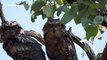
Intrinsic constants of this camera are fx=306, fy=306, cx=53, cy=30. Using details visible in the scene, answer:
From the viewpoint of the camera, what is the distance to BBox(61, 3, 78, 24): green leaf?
0.99 meters

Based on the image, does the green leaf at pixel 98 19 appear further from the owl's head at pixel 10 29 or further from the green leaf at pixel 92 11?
the owl's head at pixel 10 29

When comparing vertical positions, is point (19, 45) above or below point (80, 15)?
below

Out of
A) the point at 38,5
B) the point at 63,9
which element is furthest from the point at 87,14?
the point at 38,5

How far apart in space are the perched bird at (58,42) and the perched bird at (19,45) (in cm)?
6

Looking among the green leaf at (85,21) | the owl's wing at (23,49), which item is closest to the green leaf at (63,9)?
the green leaf at (85,21)

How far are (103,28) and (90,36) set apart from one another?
0.06 metres

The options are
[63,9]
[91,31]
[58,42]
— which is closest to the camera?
[91,31]

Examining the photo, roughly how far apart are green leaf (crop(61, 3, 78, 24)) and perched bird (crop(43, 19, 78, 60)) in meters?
0.30

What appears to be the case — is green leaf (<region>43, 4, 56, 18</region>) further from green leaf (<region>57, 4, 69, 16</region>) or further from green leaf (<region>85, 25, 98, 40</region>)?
green leaf (<region>85, 25, 98, 40</region>)

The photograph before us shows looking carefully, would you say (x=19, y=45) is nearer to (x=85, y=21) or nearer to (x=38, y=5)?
(x=38, y=5)

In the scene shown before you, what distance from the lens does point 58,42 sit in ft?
4.32

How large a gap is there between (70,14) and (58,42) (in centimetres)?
34

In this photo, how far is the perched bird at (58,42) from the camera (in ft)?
4.28

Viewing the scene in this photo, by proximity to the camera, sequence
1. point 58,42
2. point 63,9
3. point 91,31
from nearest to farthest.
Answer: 1. point 91,31
2. point 63,9
3. point 58,42
